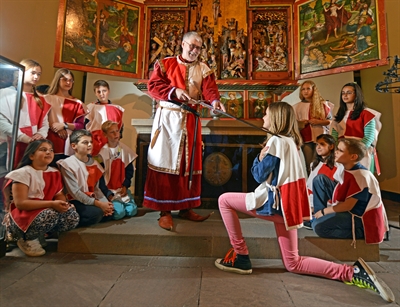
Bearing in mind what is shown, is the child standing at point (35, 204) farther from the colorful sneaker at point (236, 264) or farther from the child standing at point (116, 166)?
the colorful sneaker at point (236, 264)

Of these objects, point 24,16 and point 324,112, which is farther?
point 24,16

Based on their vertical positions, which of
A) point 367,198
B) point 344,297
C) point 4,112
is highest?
point 4,112

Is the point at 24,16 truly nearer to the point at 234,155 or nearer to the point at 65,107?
the point at 65,107

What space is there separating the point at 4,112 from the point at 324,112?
3.53 meters

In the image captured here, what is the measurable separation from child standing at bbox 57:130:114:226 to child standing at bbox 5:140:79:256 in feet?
0.41

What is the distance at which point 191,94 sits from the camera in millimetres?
2541

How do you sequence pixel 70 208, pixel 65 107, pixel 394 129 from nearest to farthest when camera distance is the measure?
pixel 70 208, pixel 65 107, pixel 394 129

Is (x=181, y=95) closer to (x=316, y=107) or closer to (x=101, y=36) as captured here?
(x=316, y=107)

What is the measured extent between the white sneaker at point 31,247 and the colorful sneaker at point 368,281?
227 centimetres

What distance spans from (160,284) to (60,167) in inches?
56.7

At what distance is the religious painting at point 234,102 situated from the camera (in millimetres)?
4105

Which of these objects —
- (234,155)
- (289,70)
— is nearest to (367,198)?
(234,155)

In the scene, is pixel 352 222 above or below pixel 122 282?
above

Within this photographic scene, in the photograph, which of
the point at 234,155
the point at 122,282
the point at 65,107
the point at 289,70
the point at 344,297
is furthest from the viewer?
the point at 289,70
